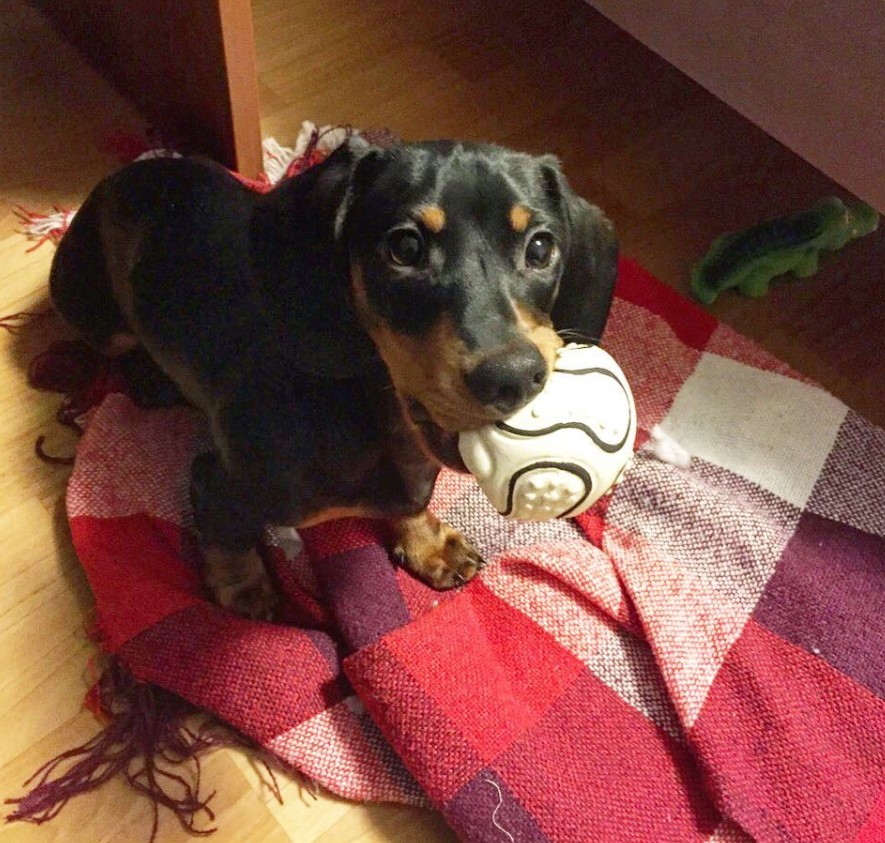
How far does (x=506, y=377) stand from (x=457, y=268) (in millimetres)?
190

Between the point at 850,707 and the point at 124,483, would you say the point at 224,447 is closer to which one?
the point at 124,483

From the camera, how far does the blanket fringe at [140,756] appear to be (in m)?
1.55

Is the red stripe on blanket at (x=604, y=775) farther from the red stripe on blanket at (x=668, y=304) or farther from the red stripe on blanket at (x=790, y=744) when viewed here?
the red stripe on blanket at (x=668, y=304)

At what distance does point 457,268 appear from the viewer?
4.11ft

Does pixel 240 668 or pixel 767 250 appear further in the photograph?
pixel 767 250

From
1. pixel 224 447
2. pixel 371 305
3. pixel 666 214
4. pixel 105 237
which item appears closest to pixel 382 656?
pixel 224 447

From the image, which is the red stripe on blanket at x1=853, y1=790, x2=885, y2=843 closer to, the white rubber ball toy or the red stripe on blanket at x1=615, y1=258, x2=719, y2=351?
the white rubber ball toy

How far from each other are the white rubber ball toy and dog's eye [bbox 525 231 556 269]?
0.15 metres

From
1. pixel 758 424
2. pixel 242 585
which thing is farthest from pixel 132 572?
pixel 758 424

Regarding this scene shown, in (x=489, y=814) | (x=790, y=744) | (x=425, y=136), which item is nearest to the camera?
(x=489, y=814)

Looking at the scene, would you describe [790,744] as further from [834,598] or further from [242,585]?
[242,585]

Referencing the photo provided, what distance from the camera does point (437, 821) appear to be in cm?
157

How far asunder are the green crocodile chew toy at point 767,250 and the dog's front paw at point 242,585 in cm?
123

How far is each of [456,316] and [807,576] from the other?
94 centimetres
